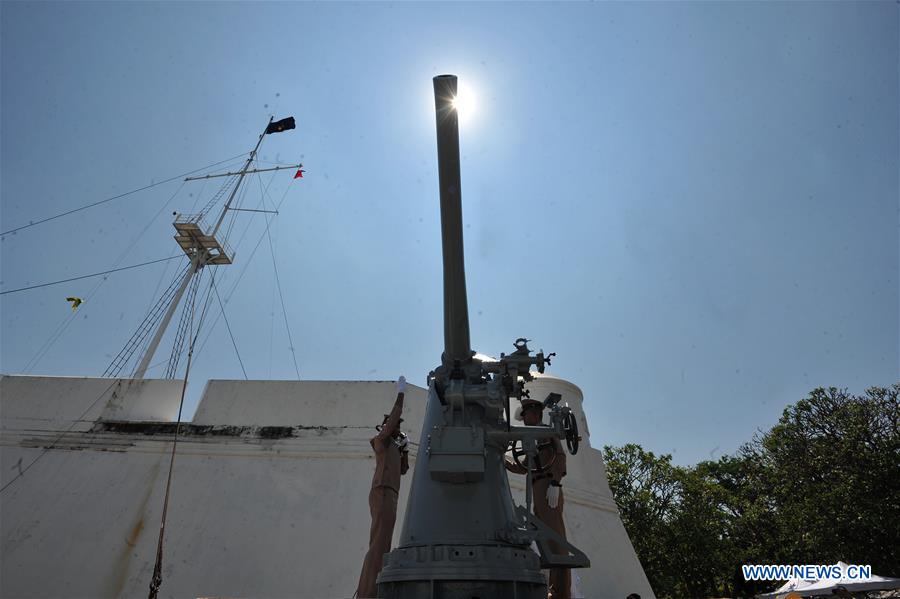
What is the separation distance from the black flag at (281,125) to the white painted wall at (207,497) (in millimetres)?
9001

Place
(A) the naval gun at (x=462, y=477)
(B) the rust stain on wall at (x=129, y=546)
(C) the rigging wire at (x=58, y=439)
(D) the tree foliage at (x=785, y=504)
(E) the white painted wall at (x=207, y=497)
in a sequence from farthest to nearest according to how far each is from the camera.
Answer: (D) the tree foliage at (x=785, y=504) < (C) the rigging wire at (x=58, y=439) < (E) the white painted wall at (x=207, y=497) < (B) the rust stain on wall at (x=129, y=546) < (A) the naval gun at (x=462, y=477)

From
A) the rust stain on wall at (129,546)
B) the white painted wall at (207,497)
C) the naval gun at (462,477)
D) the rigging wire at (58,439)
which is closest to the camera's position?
the naval gun at (462,477)

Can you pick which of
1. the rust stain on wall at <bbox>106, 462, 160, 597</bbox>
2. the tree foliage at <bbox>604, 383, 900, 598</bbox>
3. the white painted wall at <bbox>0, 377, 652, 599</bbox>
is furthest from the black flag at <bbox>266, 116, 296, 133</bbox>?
the tree foliage at <bbox>604, 383, 900, 598</bbox>

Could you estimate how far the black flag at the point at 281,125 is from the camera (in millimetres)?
16750

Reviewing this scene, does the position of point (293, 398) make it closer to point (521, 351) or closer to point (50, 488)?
point (50, 488)

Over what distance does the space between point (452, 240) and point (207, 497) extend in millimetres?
8152

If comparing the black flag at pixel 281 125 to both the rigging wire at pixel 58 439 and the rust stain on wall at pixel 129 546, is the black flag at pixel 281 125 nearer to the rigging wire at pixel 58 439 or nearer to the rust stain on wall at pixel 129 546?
the rigging wire at pixel 58 439

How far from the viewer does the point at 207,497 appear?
9.79 metres

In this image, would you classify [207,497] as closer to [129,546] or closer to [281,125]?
[129,546]

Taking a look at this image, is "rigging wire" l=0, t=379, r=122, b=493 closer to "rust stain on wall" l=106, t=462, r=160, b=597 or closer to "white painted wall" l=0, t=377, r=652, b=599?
"white painted wall" l=0, t=377, r=652, b=599

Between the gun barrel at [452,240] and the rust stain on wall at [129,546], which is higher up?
the gun barrel at [452,240]

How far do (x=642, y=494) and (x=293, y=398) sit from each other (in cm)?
1913

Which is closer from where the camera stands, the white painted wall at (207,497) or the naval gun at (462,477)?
the naval gun at (462,477)

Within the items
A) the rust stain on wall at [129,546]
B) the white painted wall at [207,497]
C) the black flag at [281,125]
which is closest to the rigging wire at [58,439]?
the white painted wall at [207,497]
